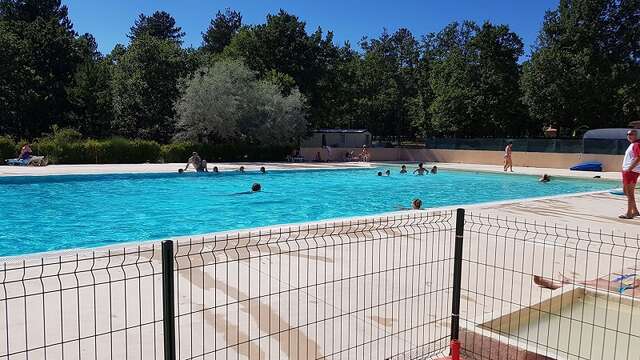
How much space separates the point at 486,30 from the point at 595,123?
1146 cm

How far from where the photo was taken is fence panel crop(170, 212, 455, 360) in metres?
3.78

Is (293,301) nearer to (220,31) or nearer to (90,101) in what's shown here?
(90,101)

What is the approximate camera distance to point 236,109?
3114cm

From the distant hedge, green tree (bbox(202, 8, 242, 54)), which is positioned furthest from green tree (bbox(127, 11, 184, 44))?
the distant hedge

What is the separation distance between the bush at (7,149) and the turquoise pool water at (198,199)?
289 inches

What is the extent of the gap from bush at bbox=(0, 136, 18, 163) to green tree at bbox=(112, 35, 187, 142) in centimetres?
1429

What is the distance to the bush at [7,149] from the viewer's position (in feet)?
79.8

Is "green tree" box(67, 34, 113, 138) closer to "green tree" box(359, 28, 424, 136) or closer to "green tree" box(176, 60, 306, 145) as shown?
"green tree" box(176, 60, 306, 145)

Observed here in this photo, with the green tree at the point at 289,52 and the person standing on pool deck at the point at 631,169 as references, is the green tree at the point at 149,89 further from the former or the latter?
the person standing on pool deck at the point at 631,169

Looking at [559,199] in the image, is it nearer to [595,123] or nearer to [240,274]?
[240,274]

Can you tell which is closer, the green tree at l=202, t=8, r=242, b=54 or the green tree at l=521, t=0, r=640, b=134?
the green tree at l=521, t=0, r=640, b=134

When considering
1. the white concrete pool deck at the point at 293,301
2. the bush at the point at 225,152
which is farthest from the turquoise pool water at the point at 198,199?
the bush at the point at 225,152

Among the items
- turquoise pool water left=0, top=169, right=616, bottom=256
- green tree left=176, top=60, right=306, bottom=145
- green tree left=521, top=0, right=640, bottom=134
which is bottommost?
turquoise pool water left=0, top=169, right=616, bottom=256

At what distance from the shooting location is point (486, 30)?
41.1 meters
